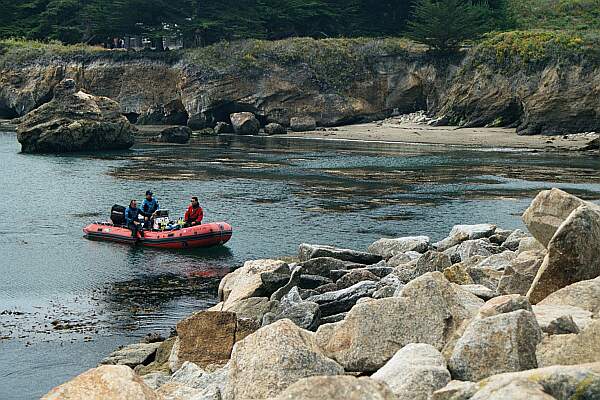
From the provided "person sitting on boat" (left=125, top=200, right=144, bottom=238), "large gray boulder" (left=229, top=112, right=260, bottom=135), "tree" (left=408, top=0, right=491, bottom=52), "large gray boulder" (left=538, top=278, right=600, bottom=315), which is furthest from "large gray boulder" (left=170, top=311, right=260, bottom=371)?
"large gray boulder" (left=229, top=112, right=260, bottom=135)

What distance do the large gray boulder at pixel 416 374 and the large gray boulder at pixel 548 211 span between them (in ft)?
19.5

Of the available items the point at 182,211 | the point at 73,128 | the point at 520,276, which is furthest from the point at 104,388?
the point at 73,128

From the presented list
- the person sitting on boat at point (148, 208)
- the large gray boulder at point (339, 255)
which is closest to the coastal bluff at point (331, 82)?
the person sitting on boat at point (148, 208)

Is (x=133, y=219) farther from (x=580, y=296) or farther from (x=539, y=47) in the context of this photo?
(x=539, y=47)

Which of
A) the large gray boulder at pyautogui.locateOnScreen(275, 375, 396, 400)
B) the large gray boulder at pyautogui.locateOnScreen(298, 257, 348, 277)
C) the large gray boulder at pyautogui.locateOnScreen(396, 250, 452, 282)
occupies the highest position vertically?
the large gray boulder at pyautogui.locateOnScreen(275, 375, 396, 400)

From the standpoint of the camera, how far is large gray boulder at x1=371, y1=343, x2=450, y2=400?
9.01m

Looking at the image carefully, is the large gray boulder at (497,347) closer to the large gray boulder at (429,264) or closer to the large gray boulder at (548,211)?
the large gray boulder at (548,211)

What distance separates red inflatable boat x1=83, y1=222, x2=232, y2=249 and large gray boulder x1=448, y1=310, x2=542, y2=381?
77.7 ft

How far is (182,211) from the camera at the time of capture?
1635 inches

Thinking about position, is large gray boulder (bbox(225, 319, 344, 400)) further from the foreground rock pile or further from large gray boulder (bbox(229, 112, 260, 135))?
large gray boulder (bbox(229, 112, 260, 135))

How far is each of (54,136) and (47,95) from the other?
106ft

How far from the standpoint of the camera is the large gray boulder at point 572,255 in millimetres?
13227

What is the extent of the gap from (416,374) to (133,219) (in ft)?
88.7

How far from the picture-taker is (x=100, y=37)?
100 metres
